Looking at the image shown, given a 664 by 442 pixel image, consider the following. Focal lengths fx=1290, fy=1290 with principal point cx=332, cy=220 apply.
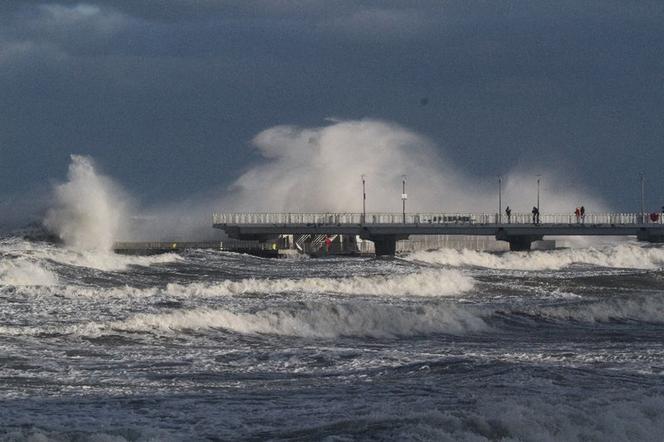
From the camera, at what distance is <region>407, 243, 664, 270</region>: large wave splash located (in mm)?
69006

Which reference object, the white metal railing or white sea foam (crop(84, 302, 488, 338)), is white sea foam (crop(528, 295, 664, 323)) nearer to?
white sea foam (crop(84, 302, 488, 338))

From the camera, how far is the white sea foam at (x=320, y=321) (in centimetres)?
2502

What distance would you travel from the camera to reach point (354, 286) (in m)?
40.7

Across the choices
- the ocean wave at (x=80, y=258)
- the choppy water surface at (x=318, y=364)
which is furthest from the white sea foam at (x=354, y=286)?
the ocean wave at (x=80, y=258)

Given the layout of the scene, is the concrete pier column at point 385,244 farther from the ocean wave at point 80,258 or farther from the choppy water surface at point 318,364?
the choppy water surface at point 318,364

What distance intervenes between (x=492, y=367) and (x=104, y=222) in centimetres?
6173

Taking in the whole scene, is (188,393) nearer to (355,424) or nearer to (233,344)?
(355,424)

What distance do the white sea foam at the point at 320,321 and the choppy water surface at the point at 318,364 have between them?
53 millimetres

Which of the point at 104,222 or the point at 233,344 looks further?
the point at 104,222

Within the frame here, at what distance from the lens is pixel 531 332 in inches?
1069

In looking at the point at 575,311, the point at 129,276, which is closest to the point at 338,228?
the point at 129,276

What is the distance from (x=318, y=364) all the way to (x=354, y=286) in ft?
70.1

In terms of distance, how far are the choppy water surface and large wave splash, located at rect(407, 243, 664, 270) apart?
28492 millimetres

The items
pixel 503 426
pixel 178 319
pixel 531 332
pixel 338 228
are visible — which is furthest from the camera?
pixel 338 228
